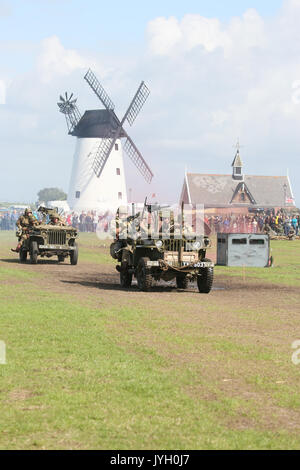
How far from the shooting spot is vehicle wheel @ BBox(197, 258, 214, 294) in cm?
1875

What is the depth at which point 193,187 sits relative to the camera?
97.6 metres

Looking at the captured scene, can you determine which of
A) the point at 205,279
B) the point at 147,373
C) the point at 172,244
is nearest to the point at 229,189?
the point at 172,244

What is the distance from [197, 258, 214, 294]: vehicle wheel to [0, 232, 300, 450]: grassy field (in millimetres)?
1272

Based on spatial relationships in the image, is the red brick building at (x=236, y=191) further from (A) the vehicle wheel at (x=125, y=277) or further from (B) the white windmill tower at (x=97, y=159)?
(A) the vehicle wheel at (x=125, y=277)

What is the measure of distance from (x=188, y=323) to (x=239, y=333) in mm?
1338

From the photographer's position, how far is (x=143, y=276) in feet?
61.8

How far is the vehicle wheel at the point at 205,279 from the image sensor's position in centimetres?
1875

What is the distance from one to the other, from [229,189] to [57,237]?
71.2 m

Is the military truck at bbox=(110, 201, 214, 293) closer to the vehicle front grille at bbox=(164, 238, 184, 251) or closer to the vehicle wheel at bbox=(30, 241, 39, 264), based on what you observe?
the vehicle front grille at bbox=(164, 238, 184, 251)

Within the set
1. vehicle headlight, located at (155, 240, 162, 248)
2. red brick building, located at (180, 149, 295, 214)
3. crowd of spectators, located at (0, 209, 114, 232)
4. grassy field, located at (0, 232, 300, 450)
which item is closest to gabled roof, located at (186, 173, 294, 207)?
red brick building, located at (180, 149, 295, 214)

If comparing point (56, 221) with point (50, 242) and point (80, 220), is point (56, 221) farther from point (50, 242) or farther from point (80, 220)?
point (80, 220)
